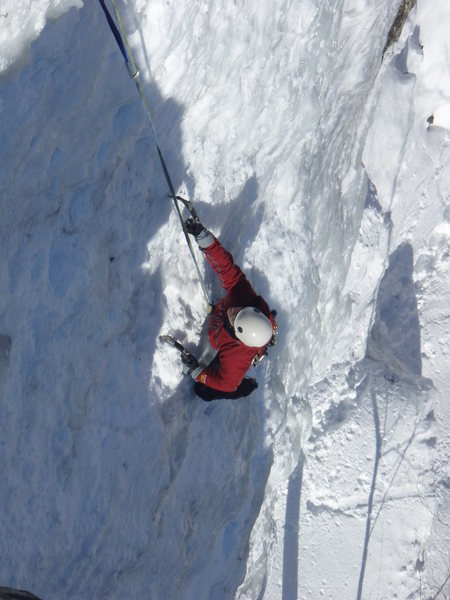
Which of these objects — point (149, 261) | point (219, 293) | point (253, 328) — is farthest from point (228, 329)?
point (149, 261)

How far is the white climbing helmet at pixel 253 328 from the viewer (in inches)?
125

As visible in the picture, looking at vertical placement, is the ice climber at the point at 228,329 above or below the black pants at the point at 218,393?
above

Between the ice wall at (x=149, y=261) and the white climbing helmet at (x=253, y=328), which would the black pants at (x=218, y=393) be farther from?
the white climbing helmet at (x=253, y=328)

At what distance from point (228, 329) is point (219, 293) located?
1.73 ft

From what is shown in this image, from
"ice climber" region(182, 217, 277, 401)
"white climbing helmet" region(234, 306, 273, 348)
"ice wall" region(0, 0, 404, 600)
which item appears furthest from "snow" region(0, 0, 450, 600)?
"white climbing helmet" region(234, 306, 273, 348)

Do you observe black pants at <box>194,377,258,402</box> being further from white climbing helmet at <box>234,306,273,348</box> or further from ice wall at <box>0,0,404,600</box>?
white climbing helmet at <box>234,306,273,348</box>

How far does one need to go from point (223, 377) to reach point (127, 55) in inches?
84.6

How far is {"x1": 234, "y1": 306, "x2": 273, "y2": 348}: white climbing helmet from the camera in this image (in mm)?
3186

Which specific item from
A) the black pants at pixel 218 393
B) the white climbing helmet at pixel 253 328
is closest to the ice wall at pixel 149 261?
the black pants at pixel 218 393

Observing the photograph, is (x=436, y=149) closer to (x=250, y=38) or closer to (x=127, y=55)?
(x=250, y=38)

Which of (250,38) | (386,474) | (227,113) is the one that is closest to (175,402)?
(227,113)

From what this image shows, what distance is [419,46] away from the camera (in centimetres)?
561

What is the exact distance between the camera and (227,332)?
339 centimetres

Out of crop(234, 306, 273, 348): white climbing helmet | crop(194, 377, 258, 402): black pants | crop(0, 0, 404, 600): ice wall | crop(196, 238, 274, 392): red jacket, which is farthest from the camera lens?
crop(194, 377, 258, 402): black pants
